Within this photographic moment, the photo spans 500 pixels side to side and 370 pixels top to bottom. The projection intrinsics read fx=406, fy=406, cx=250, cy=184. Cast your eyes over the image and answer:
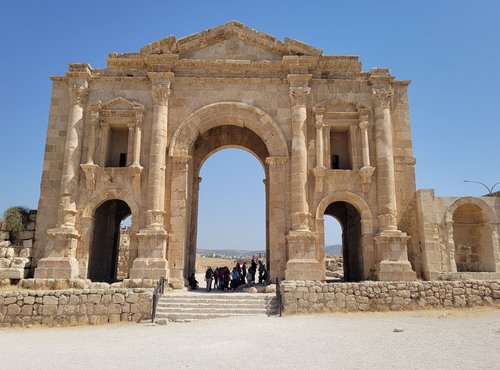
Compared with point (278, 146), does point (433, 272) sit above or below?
below

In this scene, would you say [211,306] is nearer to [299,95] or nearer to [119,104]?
[299,95]

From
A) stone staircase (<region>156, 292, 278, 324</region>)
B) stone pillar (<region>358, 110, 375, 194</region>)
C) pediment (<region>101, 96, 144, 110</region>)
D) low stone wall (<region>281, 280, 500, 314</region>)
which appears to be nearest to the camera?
stone staircase (<region>156, 292, 278, 324</region>)

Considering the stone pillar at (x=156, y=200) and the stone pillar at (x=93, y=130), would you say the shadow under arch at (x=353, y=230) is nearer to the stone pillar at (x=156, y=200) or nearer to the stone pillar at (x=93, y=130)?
the stone pillar at (x=156, y=200)

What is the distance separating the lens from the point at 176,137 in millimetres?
17094

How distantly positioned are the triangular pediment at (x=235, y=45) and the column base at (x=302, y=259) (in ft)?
26.1

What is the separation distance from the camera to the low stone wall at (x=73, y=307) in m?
12.5

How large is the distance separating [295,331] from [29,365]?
5.98 meters

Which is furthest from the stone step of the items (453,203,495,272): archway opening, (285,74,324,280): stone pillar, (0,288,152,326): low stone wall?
(453,203,495,272): archway opening

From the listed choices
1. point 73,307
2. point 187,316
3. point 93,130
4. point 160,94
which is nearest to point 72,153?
point 93,130

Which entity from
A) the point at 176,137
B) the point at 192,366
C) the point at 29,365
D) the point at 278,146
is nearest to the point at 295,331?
the point at 192,366

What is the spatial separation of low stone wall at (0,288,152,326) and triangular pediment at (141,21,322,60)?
→ 10578 millimetres

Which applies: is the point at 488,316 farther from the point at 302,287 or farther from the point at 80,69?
the point at 80,69

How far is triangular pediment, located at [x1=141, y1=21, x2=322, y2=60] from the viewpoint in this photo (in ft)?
58.2

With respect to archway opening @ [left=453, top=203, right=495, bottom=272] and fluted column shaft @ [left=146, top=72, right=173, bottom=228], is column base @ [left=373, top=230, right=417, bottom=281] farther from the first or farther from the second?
fluted column shaft @ [left=146, top=72, right=173, bottom=228]
